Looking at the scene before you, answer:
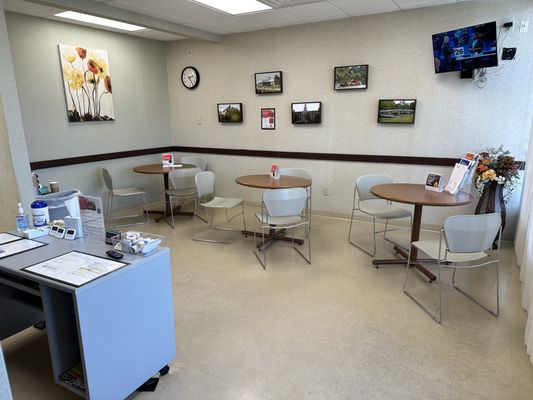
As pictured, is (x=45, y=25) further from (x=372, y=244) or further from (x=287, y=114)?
(x=372, y=244)

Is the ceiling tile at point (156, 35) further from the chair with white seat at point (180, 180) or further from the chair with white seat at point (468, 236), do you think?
the chair with white seat at point (468, 236)

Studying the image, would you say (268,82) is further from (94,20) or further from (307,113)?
(94,20)

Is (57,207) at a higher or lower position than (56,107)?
lower

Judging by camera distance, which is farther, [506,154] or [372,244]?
[372,244]

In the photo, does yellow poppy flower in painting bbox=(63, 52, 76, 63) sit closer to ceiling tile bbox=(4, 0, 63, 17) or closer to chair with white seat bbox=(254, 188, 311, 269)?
ceiling tile bbox=(4, 0, 63, 17)

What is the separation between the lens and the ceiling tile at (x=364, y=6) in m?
4.02

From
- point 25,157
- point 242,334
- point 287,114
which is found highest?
point 287,114

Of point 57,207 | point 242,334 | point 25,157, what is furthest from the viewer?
point 25,157

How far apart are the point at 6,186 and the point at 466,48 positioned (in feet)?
15.9

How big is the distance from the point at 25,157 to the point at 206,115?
3.34m

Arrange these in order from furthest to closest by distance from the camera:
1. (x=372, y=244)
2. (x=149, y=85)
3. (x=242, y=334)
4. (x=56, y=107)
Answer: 1. (x=149, y=85)
2. (x=56, y=107)
3. (x=372, y=244)
4. (x=242, y=334)

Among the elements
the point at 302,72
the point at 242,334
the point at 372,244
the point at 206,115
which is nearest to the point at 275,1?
the point at 302,72

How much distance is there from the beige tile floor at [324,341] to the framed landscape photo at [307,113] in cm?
238

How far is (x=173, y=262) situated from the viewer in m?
3.91
